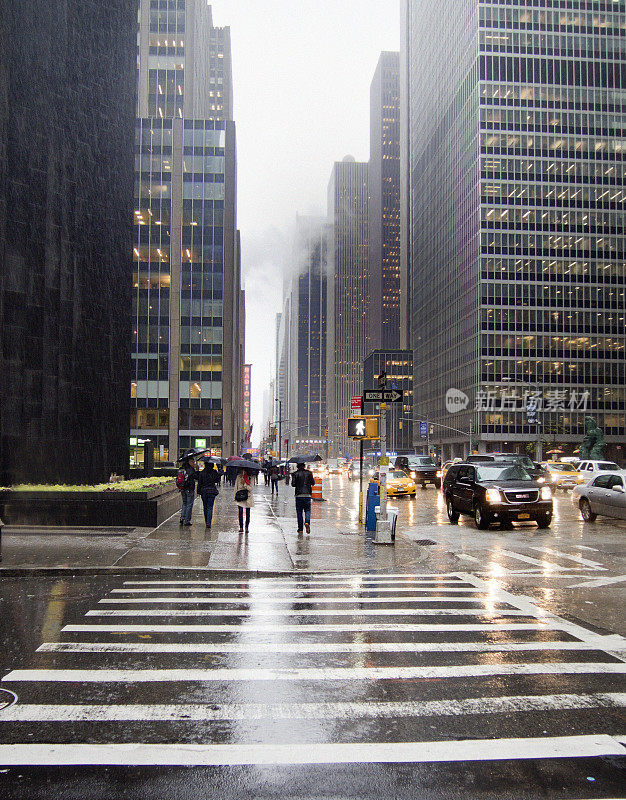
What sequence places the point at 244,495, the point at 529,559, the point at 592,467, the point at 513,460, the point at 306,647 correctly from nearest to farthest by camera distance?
the point at 306,647, the point at 529,559, the point at 244,495, the point at 513,460, the point at 592,467

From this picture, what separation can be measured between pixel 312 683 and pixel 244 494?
10585 millimetres

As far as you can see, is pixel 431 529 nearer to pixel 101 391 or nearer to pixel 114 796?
pixel 101 391

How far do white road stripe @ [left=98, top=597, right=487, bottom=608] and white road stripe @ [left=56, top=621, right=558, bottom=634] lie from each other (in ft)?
4.06

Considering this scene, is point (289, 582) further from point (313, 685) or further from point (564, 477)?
point (564, 477)

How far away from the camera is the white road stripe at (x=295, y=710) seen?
4.96 metres

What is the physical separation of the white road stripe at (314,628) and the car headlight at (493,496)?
1107 cm

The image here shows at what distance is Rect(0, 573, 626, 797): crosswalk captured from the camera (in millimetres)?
4430

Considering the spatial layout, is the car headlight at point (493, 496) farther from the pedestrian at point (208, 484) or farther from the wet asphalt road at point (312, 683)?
the pedestrian at point (208, 484)

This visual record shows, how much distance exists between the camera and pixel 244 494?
1627 centimetres

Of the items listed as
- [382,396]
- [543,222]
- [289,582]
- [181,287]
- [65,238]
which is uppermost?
[543,222]

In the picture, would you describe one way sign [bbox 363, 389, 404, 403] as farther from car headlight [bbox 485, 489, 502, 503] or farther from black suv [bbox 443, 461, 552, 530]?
black suv [bbox 443, 461, 552, 530]

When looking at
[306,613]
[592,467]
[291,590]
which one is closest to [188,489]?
[291,590]

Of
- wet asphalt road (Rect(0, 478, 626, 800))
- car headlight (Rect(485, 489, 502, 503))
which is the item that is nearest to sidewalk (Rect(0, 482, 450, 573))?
wet asphalt road (Rect(0, 478, 626, 800))

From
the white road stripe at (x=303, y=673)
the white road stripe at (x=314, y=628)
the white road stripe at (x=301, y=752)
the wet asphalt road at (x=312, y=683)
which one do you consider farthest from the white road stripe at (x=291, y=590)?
the white road stripe at (x=301, y=752)
